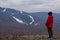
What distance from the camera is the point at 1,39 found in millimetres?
20906

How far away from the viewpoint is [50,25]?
18109 millimetres

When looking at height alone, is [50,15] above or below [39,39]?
above

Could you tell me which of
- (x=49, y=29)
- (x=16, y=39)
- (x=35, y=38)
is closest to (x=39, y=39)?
(x=35, y=38)

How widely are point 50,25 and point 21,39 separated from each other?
11.6ft

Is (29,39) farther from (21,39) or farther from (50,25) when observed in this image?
(50,25)

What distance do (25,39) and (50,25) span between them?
358cm

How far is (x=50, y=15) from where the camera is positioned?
17875mm

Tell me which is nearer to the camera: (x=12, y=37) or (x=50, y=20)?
(x=50, y=20)

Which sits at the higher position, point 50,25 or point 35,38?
point 50,25

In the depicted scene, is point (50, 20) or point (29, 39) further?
point (29, 39)

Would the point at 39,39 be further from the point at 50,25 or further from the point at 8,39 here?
the point at 50,25

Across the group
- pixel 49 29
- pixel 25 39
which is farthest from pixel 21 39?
pixel 49 29

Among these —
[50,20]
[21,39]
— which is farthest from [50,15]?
[21,39]

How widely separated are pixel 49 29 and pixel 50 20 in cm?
61
